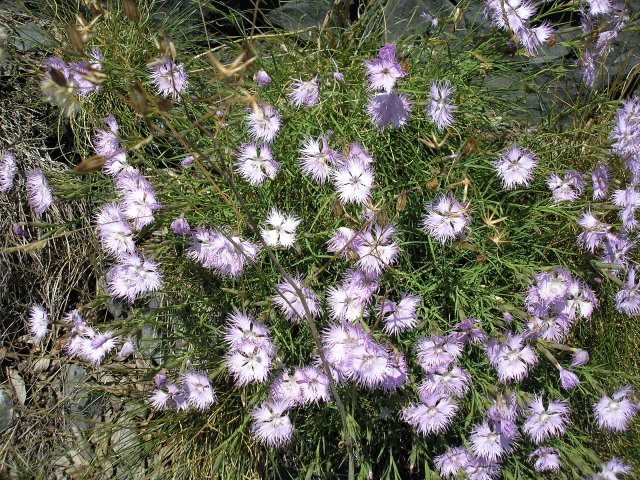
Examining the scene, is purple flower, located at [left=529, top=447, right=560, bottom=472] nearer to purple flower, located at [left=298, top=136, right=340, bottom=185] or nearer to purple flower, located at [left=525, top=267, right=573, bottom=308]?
purple flower, located at [left=525, top=267, right=573, bottom=308]

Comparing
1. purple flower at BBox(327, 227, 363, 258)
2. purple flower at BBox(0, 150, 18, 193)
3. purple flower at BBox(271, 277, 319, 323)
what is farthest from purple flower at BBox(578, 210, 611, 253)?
purple flower at BBox(0, 150, 18, 193)

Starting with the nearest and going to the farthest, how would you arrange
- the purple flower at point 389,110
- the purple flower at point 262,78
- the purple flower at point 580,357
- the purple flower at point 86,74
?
the purple flower at point 86,74, the purple flower at point 389,110, the purple flower at point 580,357, the purple flower at point 262,78

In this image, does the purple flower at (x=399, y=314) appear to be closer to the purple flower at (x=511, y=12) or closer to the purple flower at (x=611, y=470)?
the purple flower at (x=611, y=470)

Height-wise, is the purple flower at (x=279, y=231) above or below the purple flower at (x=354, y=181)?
below

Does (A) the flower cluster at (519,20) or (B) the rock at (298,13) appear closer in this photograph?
(A) the flower cluster at (519,20)

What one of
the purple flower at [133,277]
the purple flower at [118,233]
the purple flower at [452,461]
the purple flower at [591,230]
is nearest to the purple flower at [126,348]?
the purple flower at [133,277]

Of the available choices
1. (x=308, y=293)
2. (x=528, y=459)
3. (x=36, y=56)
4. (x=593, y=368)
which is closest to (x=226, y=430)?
(x=308, y=293)

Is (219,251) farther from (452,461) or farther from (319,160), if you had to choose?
(452,461)
